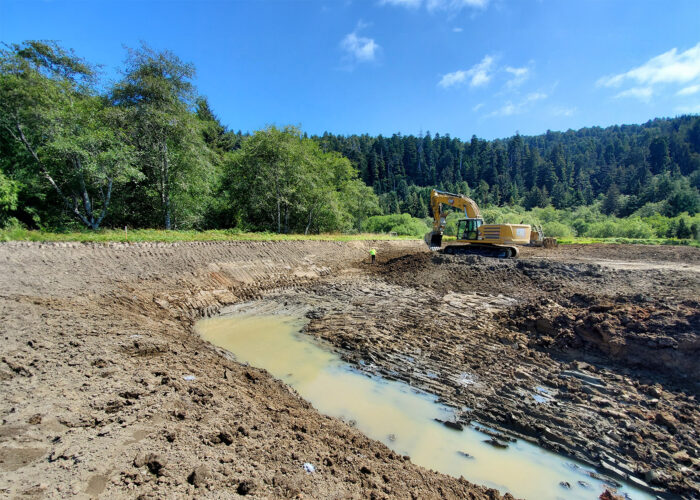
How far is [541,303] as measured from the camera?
8320mm

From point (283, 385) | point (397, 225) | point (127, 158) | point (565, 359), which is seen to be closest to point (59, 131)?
point (127, 158)

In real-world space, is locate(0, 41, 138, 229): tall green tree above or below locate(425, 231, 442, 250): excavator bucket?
above

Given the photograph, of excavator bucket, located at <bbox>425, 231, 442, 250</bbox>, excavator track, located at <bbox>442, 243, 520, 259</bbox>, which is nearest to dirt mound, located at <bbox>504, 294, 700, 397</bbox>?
excavator track, located at <bbox>442, 243, 520, 259</bbox>

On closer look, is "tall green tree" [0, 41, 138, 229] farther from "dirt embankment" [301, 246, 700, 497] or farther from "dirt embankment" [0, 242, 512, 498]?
"dirt embankment" [301, 246, 700, 497]

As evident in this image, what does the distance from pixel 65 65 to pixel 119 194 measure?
23.4 ft

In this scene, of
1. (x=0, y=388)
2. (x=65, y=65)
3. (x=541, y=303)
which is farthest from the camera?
(x=65, y=65)

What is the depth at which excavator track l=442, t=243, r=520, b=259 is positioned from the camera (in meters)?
15.9

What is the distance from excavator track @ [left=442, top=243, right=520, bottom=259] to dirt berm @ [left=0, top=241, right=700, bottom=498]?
17.6 feet

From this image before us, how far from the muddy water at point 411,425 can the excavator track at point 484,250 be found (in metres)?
12.5

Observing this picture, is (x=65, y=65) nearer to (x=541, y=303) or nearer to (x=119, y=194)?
(x=119, y=194)

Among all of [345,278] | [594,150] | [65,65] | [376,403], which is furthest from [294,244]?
[594,150]

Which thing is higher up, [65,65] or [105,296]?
[65,65]

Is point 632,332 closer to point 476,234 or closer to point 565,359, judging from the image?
point 565,359

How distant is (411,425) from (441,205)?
48.9 ft
